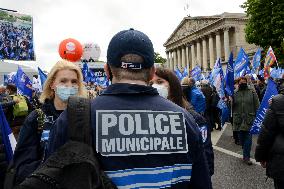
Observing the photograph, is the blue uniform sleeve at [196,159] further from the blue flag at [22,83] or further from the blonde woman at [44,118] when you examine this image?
the blue flag at [22,83]

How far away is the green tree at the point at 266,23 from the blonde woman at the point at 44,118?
35905 mm

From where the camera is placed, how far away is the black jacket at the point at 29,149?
246 centimetres

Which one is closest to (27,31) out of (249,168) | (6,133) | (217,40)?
(249,168)

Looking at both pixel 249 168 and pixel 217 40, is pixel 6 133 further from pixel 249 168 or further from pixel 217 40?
pixel 217 40

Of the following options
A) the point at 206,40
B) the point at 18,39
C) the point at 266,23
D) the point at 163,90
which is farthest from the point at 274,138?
the point at 206,40

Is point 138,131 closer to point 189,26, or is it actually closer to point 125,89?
point 125,89

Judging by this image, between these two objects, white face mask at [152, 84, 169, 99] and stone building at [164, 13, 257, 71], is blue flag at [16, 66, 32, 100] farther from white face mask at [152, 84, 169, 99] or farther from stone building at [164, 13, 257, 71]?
stone building at [164, 13, 257, 71]

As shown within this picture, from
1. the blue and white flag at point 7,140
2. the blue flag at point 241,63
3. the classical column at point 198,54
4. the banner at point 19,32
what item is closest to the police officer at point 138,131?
the blue and white flag at point 7,140

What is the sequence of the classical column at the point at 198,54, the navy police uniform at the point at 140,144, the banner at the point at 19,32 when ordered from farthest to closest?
1. the classical column at the point at 198,54
2. the banner at the point at 19,32
3. the navy police uniform at the point at 140,144

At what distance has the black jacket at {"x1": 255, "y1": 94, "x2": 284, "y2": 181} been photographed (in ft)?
12.1

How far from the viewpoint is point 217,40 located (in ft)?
233

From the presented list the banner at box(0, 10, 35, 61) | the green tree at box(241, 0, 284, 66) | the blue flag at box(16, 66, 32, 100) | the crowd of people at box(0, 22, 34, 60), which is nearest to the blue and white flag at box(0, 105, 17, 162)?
the blue flag at box(16, 66, 32, 100)

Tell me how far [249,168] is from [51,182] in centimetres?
609

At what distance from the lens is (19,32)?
24.7m
